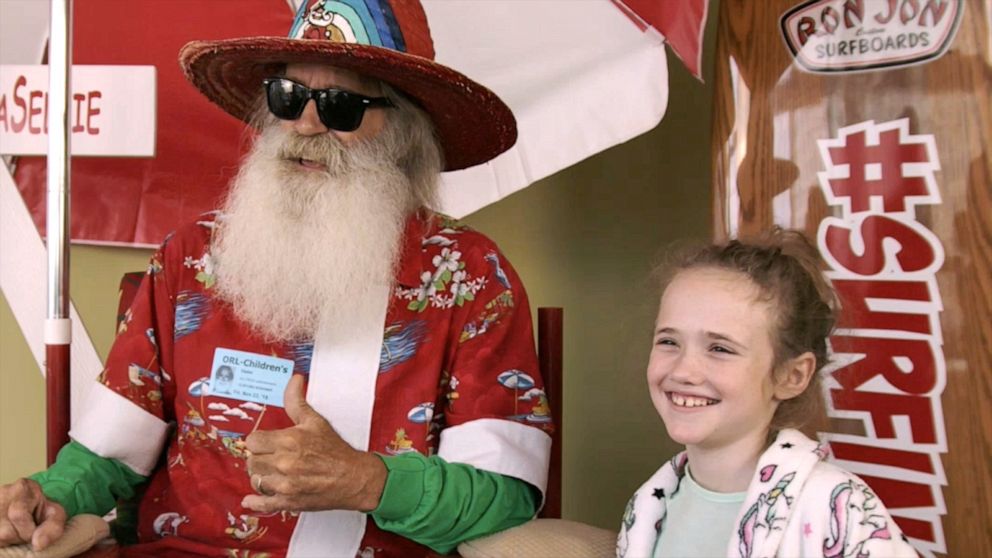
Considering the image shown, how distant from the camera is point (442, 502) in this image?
1723mm

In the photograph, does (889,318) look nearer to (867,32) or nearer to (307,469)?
(867,32)

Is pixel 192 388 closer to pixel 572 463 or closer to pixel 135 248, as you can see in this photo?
pixel 135 248

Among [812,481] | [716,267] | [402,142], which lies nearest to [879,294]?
[716,267]

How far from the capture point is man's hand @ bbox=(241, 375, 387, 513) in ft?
5.07

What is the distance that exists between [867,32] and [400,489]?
46.4 inches

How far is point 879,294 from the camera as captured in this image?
6.29 feet

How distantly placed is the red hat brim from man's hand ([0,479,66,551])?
85 cm

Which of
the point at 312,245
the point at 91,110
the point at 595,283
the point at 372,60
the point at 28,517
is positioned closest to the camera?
the point at 28,517

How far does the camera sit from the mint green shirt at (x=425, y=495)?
1709 mm

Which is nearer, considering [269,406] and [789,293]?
[789,293]

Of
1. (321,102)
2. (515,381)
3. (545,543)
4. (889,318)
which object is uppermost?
(321,102)

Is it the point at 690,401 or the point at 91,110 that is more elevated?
the point at 91,110

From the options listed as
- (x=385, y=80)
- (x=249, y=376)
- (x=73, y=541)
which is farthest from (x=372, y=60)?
(x=73, y=541)

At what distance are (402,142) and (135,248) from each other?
3.98 feet
